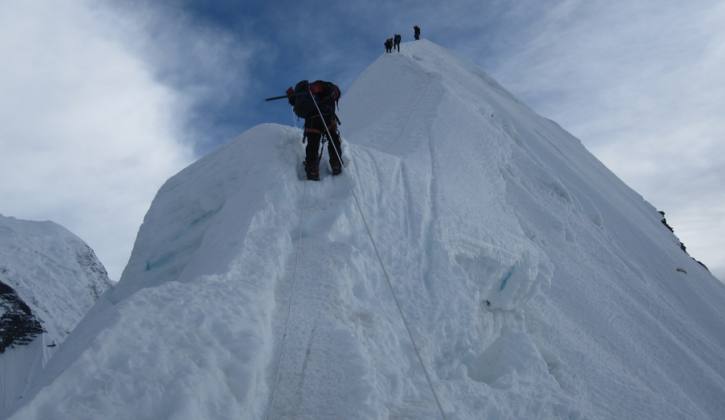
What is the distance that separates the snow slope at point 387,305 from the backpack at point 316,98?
18.7 inches


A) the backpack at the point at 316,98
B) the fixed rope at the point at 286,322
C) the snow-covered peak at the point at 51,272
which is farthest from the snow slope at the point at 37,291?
the fixed rope at the point at 286,322

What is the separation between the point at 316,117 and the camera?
6.38 meters

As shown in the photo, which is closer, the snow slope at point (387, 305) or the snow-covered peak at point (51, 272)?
the snow slope at point (387, 305)

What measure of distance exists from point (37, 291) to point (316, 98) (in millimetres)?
39238

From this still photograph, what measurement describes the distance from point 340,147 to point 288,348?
3319 mm

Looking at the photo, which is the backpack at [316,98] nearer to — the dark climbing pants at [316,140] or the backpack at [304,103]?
the backpack at [304,103]

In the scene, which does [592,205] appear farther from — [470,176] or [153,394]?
[153,394]

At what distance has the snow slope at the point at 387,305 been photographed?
125 inches

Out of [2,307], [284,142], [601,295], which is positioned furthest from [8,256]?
[601,295]

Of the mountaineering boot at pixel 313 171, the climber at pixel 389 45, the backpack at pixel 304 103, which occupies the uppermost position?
the climber at pixel 389 45

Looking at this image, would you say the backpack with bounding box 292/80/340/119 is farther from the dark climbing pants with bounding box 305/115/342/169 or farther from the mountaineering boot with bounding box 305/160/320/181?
the mountaineering boot with bounding box 305/160/320/181

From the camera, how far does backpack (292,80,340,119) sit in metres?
6.50

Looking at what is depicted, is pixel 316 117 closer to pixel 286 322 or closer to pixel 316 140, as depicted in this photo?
pixel 316 140

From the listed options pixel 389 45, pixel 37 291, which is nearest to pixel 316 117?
pixel 389 45
